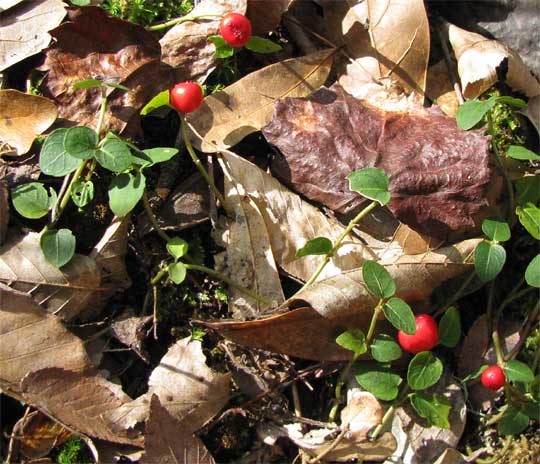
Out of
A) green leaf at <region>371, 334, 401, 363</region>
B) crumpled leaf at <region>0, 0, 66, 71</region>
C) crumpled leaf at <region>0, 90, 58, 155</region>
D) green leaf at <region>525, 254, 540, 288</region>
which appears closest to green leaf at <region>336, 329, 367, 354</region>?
green leaf at <region>371, 334, 401, 363</region>

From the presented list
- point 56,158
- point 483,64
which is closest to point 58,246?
point 56,158

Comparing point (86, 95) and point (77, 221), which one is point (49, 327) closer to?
point (77, 221)

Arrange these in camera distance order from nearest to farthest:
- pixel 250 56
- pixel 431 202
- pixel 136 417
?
1. pixel 136 417
2. pixel 431 202
3. pixel 250 56

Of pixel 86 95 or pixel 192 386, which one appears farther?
pixel 86 95

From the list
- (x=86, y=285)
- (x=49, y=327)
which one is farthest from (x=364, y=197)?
(x=49, y=327)

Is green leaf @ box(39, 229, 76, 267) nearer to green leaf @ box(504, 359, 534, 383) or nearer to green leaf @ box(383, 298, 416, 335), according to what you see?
green leaf @ box(383, 298, 416, 335)

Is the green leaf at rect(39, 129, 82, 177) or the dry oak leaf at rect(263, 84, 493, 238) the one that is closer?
the green leaf at rect(39, 129, 82, 177)

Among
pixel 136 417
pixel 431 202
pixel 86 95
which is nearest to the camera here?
pixel 136 417
